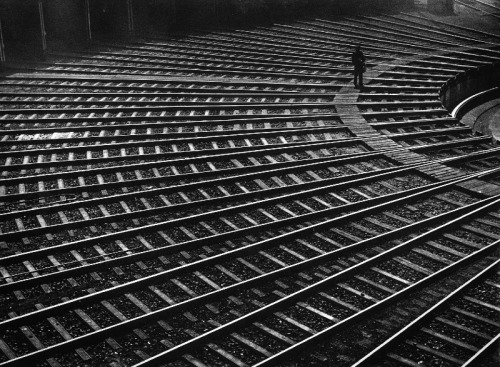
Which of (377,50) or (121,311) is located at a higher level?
(377,50)

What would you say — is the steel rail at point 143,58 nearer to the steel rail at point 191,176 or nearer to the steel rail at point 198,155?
the steel rail at point 198,155

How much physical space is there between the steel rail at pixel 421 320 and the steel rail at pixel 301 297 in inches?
13.9

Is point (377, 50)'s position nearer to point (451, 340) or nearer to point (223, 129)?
point (223, 129)

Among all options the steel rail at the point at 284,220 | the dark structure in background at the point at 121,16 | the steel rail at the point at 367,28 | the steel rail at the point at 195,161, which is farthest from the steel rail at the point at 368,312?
the steel rail at the point at 367,28

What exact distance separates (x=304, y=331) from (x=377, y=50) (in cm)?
1408

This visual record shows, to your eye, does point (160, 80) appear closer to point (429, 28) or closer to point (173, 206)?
point (173, 206)

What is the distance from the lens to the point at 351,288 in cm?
777

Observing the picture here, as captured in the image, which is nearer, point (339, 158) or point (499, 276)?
point (499, 276)

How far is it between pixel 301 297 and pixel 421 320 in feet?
4.47

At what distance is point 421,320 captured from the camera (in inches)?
274

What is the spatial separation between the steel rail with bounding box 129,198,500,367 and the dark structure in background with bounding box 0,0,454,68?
486 inches

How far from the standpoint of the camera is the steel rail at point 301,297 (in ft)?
20.9

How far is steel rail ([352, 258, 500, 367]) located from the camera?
6.36 metres

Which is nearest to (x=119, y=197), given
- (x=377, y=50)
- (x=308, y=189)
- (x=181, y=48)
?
(x=308, y=189)
